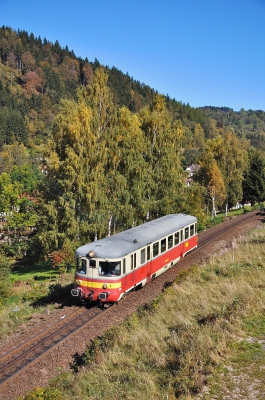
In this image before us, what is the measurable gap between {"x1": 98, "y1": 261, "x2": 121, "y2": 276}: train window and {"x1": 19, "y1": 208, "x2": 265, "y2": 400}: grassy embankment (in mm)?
1963

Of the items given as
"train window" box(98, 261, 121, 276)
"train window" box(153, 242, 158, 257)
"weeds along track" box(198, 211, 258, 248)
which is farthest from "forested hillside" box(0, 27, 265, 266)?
"train window" box(98, 261, 121, 276)

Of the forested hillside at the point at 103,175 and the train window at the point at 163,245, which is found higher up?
the forested hillside at the point at 103,175

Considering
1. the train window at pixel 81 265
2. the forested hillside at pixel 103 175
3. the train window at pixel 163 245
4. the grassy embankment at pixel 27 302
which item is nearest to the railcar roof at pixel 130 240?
the train window at pixel 81 265

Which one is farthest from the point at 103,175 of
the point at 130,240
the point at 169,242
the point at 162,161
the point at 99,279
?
the point at 99,279

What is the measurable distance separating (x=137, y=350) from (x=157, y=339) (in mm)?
849

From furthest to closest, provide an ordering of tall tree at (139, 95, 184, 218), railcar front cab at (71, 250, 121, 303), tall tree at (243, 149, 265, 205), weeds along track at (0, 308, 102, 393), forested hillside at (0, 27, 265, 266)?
tall tree at (243, 149, 265, 205) < tall tree at (139, 95, 184, 218) < forested hillside at (0, 27, 265, 266) < railcar front cab at (71, 250, 121, 303) < weeds along track at (0, 308, 102, 393)

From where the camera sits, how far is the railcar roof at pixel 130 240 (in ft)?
52.4

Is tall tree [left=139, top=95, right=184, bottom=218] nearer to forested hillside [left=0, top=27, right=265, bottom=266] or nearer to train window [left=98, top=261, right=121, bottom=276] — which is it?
forested hillside [left=0, top=27, right=265, bottom=266]

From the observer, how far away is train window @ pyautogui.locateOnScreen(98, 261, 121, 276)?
51.9ft

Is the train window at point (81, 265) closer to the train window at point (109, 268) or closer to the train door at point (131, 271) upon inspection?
the train window at point (109, 268)

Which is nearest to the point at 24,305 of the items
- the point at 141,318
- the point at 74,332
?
the point at 74,332

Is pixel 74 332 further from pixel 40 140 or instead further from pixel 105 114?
pixel 40 140

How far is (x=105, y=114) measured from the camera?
94.4 ft

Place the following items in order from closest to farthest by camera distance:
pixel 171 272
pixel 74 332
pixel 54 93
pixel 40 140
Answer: pixel 74 332 < pixel 171 272 < pixel 40 140 < pixel 54 93
